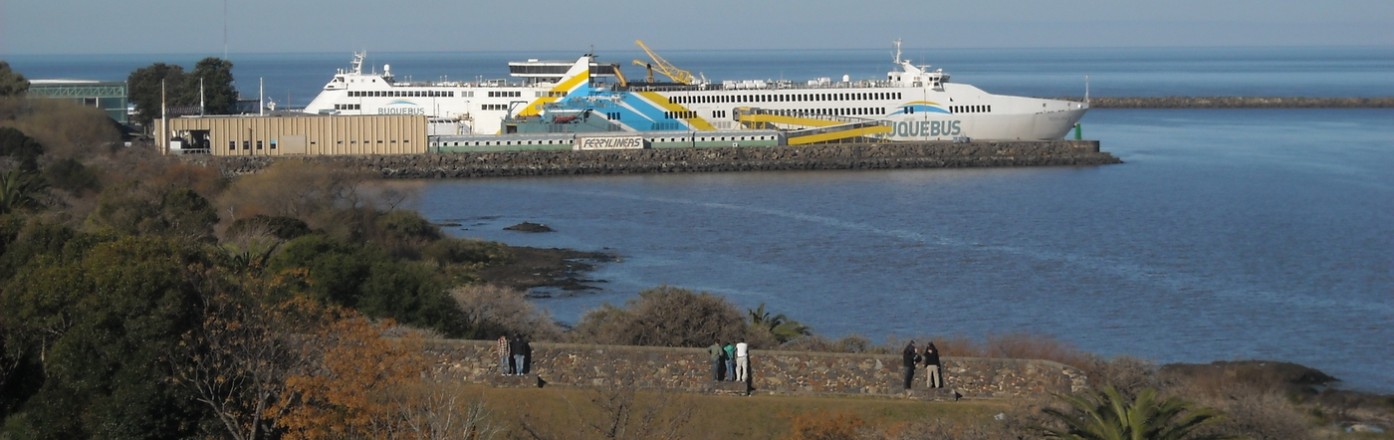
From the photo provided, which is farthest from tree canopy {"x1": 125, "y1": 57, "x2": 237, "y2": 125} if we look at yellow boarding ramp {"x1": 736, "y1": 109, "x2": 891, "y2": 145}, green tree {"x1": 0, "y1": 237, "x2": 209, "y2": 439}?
green tree {"x1": 0, "y1": 237, "x2": 209, "y2": 439}

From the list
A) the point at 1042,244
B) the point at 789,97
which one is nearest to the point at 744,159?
the point at 789,97

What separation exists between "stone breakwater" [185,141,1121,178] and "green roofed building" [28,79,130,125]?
459 cm

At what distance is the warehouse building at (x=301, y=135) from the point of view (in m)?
52.7

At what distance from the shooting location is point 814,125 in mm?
60094

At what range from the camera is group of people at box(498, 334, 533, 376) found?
12.8 metres

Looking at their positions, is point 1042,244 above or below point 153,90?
below

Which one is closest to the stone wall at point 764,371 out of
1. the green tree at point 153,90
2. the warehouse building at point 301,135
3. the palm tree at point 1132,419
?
the palm tree at point 1132,419

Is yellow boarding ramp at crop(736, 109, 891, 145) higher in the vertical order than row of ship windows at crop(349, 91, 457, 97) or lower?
lower

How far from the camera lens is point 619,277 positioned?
3091 cm

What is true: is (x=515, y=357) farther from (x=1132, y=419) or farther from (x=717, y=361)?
(x=1132, y=419)

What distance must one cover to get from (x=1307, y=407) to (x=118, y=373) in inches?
491

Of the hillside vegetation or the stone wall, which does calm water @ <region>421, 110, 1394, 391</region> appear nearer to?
the hillside vegetation

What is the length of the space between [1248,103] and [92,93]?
198 ft

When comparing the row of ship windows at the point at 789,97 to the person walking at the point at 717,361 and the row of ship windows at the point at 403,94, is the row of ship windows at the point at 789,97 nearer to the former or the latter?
the row of ship windows at the point at 403,94
